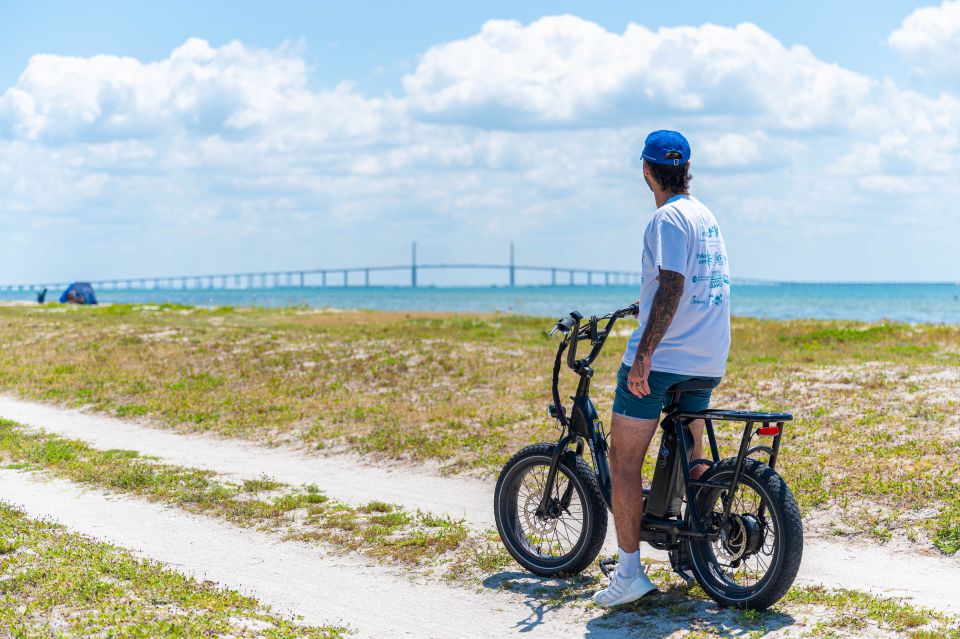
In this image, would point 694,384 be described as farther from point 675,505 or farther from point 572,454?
point 572,454

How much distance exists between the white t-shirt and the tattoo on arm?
55mm

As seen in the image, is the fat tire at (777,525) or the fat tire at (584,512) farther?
the fat tire at (584,512)

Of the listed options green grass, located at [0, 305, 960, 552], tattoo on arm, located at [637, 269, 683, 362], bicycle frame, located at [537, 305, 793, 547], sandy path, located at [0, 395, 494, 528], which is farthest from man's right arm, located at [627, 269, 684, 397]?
green grass, located at [0, 305, 960, 552]

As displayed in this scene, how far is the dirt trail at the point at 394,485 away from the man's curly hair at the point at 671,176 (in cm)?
273

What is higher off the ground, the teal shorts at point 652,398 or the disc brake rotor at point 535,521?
the teal shorts at point 652,398

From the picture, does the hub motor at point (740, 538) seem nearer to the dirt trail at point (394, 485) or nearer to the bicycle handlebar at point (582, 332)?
the dirt trail at point (394, 485)

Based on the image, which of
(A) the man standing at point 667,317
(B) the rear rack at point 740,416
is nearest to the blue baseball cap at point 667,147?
(A) the man standing at point 667,317

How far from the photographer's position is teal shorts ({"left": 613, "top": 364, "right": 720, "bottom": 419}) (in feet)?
17.1

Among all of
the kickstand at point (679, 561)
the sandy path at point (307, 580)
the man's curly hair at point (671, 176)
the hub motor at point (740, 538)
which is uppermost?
the man's curly hair at point (671, 176)

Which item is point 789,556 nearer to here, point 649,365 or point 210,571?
point 649,365

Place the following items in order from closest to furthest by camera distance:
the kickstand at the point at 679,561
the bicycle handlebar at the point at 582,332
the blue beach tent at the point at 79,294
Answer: the kickstand at the point at 679,561 < the bicycle handlebar at the point at 582,332 < the blue beach tent at the point at 79,294

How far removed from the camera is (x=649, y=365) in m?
5.12

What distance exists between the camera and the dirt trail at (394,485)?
6109 millimetres

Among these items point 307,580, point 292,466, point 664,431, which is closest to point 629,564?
point 664,431
